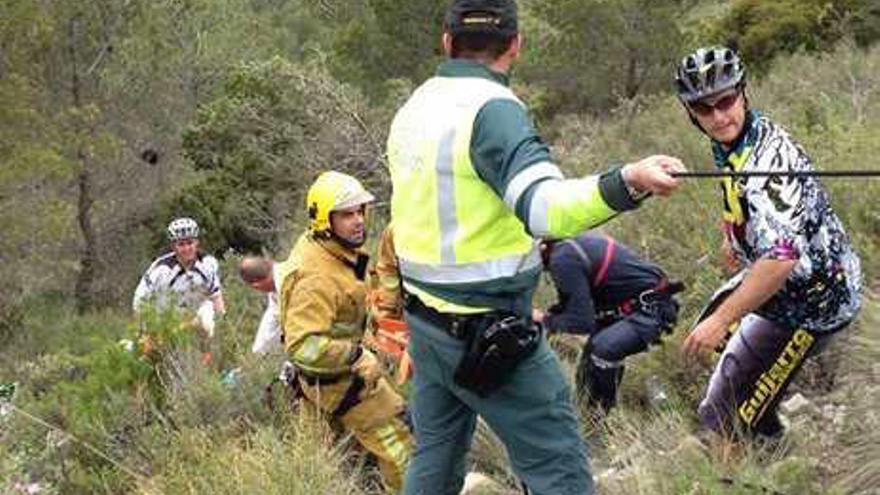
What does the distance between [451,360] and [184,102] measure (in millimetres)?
24147

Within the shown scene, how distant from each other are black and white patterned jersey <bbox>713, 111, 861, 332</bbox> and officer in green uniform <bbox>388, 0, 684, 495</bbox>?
77 centimetres

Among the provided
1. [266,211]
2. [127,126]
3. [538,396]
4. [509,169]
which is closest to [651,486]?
[538,396]

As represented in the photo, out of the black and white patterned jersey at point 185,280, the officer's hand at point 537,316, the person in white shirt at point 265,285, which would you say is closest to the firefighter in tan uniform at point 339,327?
the officer's hand at point 537,316

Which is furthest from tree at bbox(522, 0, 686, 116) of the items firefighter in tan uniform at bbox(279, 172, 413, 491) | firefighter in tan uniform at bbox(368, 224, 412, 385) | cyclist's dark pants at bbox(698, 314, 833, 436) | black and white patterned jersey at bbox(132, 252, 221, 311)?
cyclist's dark pants at bbox(698, 314, 833, 436)

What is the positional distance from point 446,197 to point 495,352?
459mm

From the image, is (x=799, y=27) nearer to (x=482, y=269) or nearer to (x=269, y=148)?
(x=269, y=148)

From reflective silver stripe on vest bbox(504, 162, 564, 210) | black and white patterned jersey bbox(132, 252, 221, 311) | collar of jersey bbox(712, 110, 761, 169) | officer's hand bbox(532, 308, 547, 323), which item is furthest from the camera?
black and white patterned jersey bbox(132, 252, 221, 311)

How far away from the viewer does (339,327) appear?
546cm

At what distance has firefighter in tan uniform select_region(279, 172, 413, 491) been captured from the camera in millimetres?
5312

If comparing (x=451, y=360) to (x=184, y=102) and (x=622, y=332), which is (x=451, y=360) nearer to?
(x=622, y=332)

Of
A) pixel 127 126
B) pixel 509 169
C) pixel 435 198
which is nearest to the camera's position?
pixel 509 169

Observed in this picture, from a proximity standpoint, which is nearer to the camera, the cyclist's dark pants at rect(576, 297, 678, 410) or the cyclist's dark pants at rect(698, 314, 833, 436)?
the cyclist's dark pants at rect(698, 314, 833, 436)

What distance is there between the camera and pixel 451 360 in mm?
3590

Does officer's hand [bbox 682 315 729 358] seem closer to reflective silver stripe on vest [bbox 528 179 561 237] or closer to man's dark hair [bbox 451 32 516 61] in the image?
reflective silver stripe on vest [bbox 528 179 561 237]
